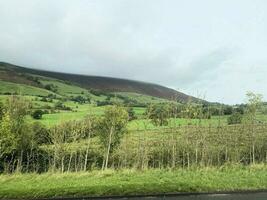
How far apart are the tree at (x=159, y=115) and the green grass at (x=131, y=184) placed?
70.2 ft

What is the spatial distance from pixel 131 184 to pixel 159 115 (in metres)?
28.1

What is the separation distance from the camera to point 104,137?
49.8m

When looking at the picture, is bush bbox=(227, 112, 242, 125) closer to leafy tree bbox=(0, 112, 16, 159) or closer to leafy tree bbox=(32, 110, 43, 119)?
leafy tree bbox=(0, 112, 16, 159)

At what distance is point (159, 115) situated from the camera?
1930 inches

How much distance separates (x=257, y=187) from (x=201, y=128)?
18387mm

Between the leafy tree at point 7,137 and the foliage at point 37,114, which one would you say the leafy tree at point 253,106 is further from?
the foliage at point 37,114

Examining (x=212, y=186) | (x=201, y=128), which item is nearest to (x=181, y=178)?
(x=212, y=186)

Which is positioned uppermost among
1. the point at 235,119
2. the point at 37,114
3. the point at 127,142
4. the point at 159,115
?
the point at 235,119

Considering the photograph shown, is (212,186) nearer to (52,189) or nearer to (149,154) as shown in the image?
(52,189)

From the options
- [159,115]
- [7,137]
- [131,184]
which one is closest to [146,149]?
[159,115]

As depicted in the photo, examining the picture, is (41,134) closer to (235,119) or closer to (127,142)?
(127,142)

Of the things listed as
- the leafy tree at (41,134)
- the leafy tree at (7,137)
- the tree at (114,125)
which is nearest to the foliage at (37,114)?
the leafy tree at (41,134)

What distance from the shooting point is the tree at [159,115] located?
47581 mm

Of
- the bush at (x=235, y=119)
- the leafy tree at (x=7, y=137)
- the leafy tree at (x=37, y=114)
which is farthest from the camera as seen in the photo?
the leafy tree at (x=37, y=114)
